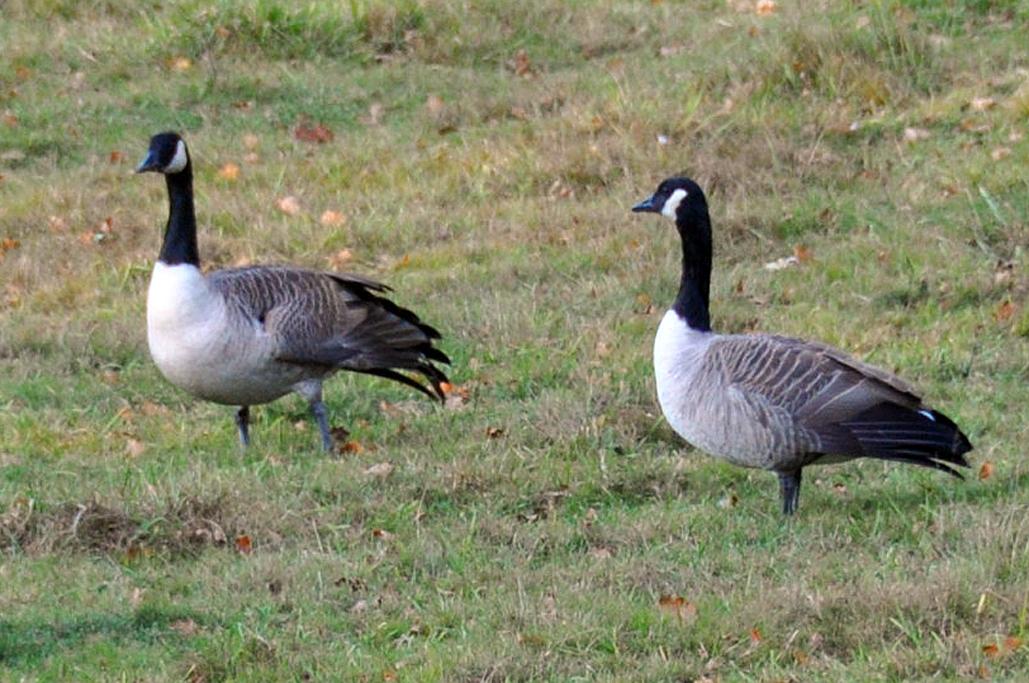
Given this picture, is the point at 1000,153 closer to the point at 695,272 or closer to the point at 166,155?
the point at 695,272

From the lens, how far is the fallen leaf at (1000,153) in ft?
35.3

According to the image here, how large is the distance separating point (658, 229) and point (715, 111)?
1.37m

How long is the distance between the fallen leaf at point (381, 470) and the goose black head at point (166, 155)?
1685 millimetres

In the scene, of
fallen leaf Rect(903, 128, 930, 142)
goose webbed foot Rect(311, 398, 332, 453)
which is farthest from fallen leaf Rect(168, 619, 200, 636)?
fallen leaf Rect(903, 128, 930, 142)

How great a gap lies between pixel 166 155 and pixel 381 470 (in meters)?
1.79

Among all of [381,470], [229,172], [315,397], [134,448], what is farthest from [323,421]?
[229,172]

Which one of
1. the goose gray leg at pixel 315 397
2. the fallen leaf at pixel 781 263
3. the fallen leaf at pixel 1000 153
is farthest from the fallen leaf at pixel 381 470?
the fallen leaf at pixel 1000 153

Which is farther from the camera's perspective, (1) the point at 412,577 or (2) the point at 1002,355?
(2) the point at 1002,355

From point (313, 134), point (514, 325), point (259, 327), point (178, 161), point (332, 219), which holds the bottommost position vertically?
point (514, 325)

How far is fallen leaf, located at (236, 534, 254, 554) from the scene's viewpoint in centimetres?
633

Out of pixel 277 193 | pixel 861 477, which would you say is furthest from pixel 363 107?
pixel 861 477

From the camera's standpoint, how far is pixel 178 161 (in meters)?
7.87

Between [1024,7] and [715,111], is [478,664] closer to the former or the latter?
[715,111]

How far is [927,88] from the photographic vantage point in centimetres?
1178
